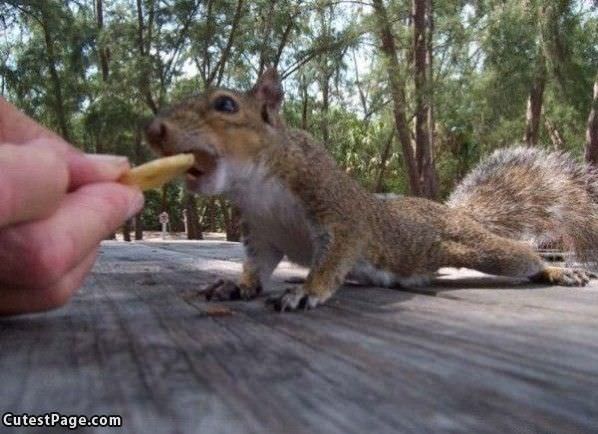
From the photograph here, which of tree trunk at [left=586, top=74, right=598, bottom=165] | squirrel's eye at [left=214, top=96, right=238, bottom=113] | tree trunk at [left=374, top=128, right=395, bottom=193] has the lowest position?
squirrel's eye at [left=214, top=96, right=238, bottom=113]

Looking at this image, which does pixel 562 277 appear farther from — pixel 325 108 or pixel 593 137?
pixel 325 108

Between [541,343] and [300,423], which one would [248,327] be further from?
[300,423]

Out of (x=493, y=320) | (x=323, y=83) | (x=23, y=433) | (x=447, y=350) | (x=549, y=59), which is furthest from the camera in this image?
(x=323, y=83)

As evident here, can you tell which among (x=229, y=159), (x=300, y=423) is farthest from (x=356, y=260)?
(x=300, y=423)

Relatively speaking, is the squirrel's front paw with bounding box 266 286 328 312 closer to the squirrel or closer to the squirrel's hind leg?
the squirrel

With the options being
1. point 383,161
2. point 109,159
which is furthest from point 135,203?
point 383,161

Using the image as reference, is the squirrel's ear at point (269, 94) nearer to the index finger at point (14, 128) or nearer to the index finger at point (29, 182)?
the index finger at point (14, 128)
